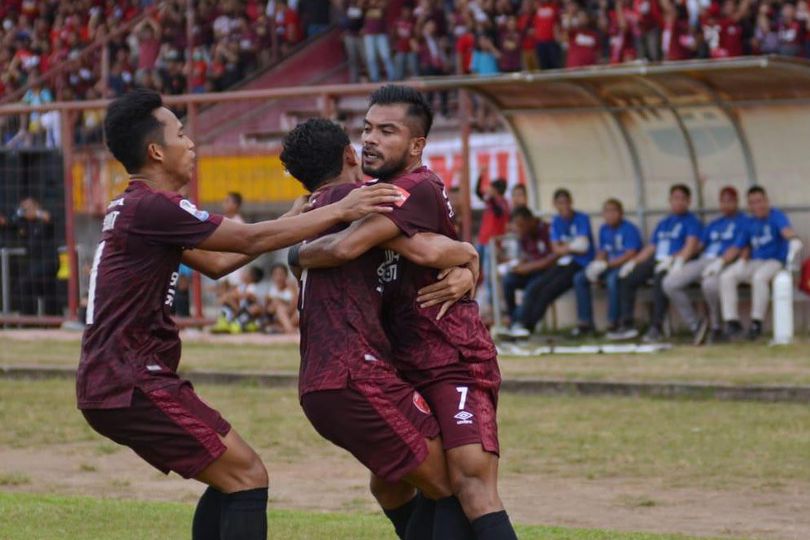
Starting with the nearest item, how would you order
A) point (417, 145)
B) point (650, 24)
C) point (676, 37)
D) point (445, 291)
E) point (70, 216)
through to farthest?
point (445, 291)
point (417, 145)
point (70, 216)
point (676, 37)
point (650, 24)

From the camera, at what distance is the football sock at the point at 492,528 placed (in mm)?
5836

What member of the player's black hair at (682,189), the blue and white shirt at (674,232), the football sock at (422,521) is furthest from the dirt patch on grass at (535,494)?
the player's black hair at (682,189)

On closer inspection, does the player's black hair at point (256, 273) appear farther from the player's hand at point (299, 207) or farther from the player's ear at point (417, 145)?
the player's ear at point (417, 145)

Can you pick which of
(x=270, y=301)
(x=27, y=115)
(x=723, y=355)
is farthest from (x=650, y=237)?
(x=27, y=115)

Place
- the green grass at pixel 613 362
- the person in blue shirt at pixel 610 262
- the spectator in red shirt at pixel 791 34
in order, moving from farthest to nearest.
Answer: the spectator in red shirt at pixel 791 34
the person in blue shirt at pixel 610 262
the green grass at pixel 613 362

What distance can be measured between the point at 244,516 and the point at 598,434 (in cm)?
609

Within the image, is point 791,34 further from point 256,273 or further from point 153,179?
point 153,179

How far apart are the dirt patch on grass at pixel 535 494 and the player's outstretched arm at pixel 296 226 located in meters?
3.05

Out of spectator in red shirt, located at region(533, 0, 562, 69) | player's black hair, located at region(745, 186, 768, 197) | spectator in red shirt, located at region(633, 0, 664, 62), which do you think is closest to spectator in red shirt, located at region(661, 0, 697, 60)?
spectator in red shirt, located at region(633, 0, 664, 62)

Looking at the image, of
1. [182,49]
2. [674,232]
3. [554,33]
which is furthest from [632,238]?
[182,49]

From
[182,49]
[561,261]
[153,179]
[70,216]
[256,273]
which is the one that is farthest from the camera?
[182,49]

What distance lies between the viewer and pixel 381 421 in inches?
232

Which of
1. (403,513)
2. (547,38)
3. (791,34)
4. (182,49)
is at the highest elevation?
(182,49)

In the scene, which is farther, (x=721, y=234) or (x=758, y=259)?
(x=721, y=234)
